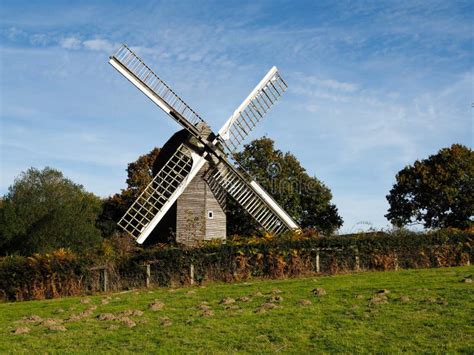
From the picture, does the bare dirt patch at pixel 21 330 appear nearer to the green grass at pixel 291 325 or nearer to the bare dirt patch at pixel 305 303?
the green grass at pixel 291 325

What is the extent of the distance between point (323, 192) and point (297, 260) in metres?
17.1

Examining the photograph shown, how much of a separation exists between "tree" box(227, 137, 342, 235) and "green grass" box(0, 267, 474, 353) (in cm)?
1938

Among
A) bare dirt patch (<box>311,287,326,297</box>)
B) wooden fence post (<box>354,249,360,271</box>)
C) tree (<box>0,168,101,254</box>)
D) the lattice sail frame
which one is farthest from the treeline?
bare dirt patch (<box>311,287,326,297</box>)

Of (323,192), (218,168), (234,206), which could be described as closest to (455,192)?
(323,192)

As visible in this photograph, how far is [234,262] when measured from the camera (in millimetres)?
19234

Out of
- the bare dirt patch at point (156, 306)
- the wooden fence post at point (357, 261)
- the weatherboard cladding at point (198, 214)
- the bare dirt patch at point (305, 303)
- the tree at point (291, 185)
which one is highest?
the tree at point (291, 185)

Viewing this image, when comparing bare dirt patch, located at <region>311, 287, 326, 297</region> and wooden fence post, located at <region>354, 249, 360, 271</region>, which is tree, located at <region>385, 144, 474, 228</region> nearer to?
wooden fence post, located at <region>354, 249, 360, 271</region>

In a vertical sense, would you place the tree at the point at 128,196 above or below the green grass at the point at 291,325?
above

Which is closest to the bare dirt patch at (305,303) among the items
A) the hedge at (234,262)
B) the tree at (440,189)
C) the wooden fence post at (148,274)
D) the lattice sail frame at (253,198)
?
the hedge at (234,262)

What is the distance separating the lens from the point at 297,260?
63.3ft

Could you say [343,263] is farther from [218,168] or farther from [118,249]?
[118,249]

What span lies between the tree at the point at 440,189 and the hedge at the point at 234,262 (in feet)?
76.7

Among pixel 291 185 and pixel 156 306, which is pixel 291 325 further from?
pixel 291 185

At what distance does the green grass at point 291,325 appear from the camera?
898 cm
